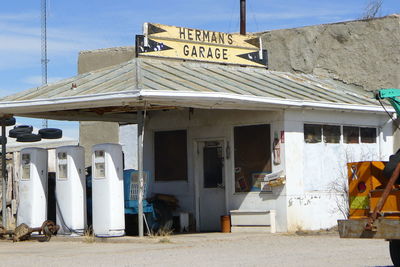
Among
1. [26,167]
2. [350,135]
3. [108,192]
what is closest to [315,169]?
[350,135]

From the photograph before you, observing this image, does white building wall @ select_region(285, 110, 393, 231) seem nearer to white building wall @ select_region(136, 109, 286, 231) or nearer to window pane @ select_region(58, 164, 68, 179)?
white building wall @ select_region(136, 109, 286, 231)

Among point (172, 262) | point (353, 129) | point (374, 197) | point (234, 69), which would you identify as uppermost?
point (234, 69)

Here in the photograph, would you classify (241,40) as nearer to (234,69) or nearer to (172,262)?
(234,69)

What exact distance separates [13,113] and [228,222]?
17.6 feet

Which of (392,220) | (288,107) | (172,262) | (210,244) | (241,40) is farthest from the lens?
(241,40)

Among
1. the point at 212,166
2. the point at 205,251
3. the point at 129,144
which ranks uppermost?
the point at 129,144

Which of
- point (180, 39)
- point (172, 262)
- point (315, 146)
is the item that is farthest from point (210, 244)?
point (180, 39)

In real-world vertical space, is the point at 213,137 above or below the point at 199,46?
below

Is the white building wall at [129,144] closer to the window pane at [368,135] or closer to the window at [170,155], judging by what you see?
the window at [170,155]

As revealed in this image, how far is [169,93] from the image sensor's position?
15.8 m

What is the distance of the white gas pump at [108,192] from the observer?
16.7 m

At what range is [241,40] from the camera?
2059cm

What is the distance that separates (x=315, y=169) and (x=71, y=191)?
550 centimetres

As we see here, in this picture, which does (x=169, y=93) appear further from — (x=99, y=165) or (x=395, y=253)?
(x=395, y=253)
